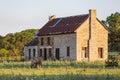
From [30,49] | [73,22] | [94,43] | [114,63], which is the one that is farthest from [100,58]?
[114,63]

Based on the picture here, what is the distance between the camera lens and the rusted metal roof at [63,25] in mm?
62094

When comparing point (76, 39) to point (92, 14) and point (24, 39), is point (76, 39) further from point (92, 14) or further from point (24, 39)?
point (24, 39)

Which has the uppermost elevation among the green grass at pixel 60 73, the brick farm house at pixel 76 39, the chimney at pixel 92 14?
the chimney at pixel 92 14

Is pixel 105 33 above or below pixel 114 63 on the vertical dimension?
above

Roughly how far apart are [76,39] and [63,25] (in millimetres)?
5408

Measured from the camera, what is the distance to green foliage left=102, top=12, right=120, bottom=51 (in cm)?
7894

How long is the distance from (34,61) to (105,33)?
30066mm

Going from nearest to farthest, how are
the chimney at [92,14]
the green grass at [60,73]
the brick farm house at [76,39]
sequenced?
the green grass at [60,73] → the brick farm house at [76,39] → the chimney at [92,14]

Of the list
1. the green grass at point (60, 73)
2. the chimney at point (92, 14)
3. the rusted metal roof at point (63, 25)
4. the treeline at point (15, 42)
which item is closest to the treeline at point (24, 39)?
the treeline at point (15, 42)

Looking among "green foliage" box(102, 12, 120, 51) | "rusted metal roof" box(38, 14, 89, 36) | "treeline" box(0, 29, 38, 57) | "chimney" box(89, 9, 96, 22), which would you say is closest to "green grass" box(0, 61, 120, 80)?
"chimney" box(89, 9, 96, 22)

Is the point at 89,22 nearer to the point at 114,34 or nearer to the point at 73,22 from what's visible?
the point at 73,22

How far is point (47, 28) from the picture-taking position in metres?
68.6

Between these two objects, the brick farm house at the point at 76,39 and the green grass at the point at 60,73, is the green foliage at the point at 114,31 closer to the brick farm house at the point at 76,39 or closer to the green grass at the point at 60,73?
the brick farm house at the point at 76,39

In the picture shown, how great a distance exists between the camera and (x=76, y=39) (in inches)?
2395
